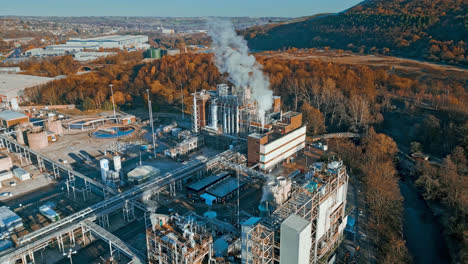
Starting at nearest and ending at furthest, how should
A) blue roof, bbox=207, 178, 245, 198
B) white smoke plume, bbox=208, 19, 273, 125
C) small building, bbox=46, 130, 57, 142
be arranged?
blue roof, bbox=207, 178, 245, 198
white smoke plume, bbox=208, 19, 273, 125
small building, bbox=46, 130, 57, 142

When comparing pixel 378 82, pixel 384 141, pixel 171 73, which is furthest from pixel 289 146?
pixel 171 73

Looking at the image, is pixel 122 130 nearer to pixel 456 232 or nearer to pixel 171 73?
pixel 171 73

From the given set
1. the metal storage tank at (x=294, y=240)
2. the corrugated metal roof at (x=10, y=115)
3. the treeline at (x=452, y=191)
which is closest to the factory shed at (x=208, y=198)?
the metal storage tank at (x=294, y=240)

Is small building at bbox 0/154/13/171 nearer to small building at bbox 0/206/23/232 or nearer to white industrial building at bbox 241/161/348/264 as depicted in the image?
small building at bbox 0/206/23/232

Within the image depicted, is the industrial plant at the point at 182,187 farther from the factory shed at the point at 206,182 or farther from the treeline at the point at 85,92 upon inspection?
the treeline at the point at 85,92

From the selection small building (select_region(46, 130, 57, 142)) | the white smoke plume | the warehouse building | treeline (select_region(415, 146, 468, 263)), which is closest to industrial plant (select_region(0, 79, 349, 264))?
small building (select_region(46, 130, 57, 142))
